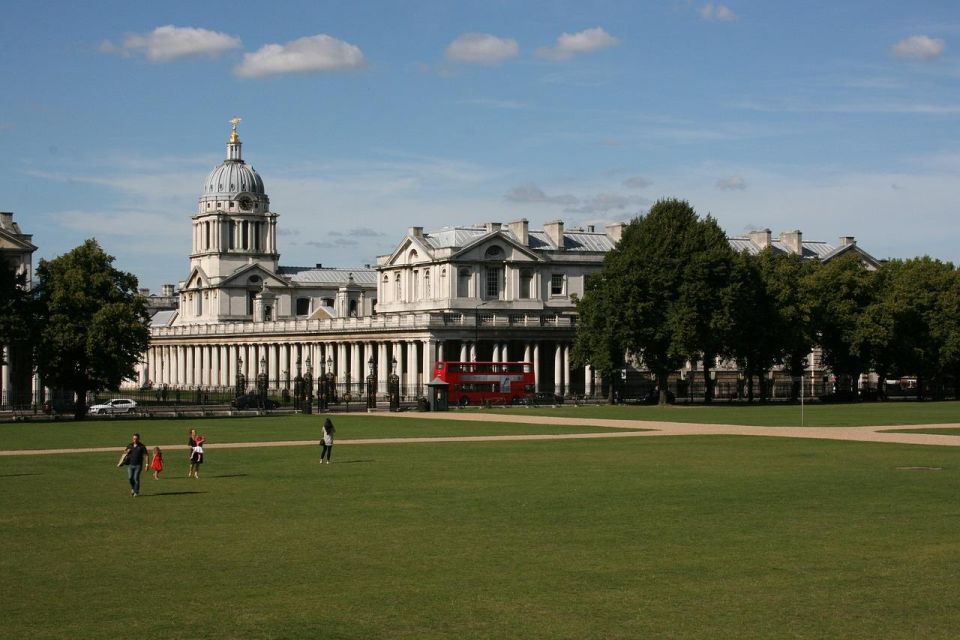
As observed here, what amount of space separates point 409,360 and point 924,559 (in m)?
107

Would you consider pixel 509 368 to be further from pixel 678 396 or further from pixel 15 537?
pixel 15 537

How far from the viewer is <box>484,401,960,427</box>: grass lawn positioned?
76.8 metres

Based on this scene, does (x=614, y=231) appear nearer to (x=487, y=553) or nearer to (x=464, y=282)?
(x=464, y=282)

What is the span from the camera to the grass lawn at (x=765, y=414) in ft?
252

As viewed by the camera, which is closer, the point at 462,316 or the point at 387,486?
the point at 387,486

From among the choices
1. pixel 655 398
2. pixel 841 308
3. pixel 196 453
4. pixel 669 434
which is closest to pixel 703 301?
pixel 655 398

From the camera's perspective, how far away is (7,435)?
6806cm

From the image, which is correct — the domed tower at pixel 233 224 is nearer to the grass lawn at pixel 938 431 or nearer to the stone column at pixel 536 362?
the stone column at pixel 536 362

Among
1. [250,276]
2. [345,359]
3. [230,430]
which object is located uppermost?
[250,276]

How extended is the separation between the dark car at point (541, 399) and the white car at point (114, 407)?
30123 millimetres

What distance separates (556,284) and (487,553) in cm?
11518

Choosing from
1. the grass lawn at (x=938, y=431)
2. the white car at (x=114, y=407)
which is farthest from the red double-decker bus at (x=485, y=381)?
the grass lawn at (x=938, y=431)

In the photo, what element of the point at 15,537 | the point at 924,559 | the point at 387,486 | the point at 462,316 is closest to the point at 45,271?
the point at 462,316

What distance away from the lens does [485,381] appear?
113500 mm
